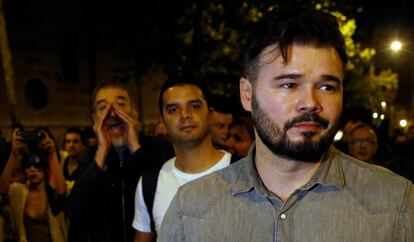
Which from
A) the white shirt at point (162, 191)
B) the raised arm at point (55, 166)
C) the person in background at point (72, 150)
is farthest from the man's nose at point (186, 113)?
the person in background at point (72, 150)

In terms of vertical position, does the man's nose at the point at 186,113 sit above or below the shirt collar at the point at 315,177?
above

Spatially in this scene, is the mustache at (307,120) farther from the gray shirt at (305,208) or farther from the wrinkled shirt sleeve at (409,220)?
the wrinkled shirt sleeve at (409,220)

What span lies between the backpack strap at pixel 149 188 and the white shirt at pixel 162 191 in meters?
0.02

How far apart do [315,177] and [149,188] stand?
68.3 inches

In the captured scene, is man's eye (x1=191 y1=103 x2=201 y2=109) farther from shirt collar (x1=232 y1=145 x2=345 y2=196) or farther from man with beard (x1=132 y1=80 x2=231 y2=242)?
shirt collar (x1=232 y1=145 x2=345 y2=196)

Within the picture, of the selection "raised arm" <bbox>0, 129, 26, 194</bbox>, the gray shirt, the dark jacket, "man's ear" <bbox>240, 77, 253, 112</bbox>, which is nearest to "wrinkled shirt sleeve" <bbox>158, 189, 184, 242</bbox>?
the gray shirt

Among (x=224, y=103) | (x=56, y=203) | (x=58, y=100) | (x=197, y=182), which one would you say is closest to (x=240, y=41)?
(x=58, y=100)

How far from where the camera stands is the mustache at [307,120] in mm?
1976

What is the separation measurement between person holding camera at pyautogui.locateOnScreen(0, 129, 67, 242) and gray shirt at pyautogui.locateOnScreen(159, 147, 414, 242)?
361cm

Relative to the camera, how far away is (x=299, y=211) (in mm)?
2010

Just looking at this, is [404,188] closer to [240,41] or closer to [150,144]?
[150,144]

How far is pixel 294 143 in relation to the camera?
2.01 m

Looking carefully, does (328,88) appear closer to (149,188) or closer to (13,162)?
(149,188)

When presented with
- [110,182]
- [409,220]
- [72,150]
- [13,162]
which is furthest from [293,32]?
[72,150]
